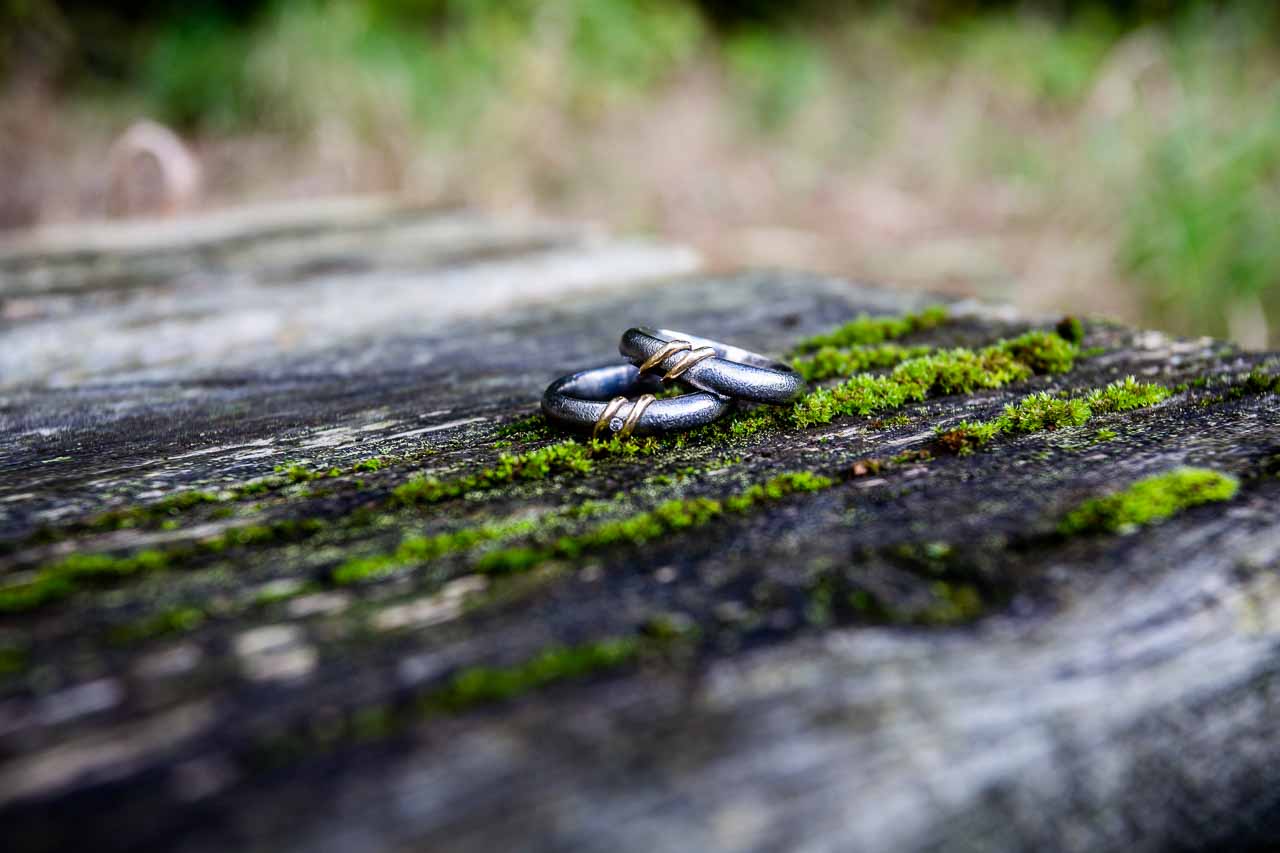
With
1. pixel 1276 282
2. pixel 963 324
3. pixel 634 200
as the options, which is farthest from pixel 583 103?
pixel 963 324

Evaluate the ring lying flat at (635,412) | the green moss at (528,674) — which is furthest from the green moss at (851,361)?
the green moss at (528,674)

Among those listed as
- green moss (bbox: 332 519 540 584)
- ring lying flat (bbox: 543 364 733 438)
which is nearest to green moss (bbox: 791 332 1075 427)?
ring lying flat (bbox: 543 364 733 438)

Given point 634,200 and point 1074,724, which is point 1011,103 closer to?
point 634,200

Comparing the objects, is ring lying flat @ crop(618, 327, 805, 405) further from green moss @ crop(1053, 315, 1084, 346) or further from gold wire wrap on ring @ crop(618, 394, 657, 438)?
green moss @ crop(1053, 315, 1084, 346)

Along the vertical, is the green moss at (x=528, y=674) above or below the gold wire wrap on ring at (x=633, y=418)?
below

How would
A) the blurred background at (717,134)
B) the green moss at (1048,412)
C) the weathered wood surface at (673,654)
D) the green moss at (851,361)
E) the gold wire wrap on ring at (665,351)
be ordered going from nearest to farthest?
the weathered wood surface at (673,654) → the green moss at (1048,412) → the gold wire wrap on ring at (665,351) → the green moss at (851,361) → the blurred background at (717,134)

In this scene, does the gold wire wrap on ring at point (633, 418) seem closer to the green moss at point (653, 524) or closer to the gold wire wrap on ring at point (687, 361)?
the gold wire wrap on ring at point (687, 361)
